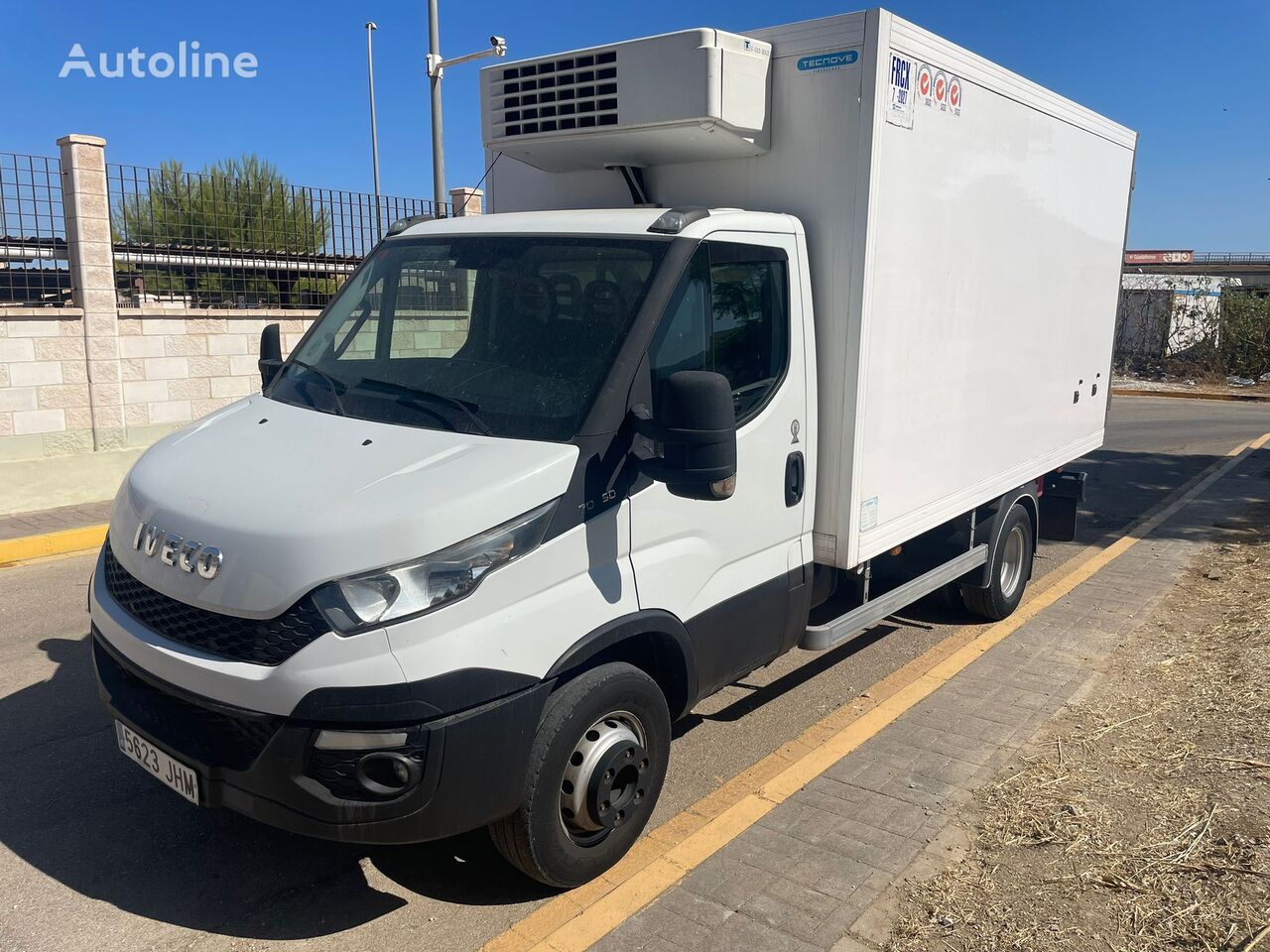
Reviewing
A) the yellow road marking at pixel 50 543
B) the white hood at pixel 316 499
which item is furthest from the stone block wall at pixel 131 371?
the white hood at pixel 316 499

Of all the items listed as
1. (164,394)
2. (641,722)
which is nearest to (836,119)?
(641,722)

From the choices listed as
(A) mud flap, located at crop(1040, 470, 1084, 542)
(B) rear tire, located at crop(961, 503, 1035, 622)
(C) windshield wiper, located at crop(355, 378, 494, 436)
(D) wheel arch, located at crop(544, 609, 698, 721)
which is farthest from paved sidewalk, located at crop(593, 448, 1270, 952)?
(C) windshield wiper, located at crop(355, 378, 494, 436)

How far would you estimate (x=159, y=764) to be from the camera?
326 cm

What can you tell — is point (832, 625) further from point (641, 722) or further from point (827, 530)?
point (641, 722)

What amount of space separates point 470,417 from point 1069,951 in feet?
8.65

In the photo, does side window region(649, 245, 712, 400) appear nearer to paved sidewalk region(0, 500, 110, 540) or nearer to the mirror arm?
the mirror arm

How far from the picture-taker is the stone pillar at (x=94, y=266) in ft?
31.5

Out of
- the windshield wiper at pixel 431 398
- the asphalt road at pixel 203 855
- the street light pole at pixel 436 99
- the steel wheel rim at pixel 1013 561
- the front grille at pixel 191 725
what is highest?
the street light pole at pixel 436 99

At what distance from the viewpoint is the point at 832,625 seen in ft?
15.8

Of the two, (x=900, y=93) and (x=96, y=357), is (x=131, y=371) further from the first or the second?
(x=900, y=93)

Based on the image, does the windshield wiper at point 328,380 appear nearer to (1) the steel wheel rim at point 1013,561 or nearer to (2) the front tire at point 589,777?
(2) the front tire at point 589,777

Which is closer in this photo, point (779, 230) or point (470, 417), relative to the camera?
point (470, 417)

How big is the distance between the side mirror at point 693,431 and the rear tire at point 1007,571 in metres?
3.63

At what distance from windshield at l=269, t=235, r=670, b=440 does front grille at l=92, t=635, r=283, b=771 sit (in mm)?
1167
